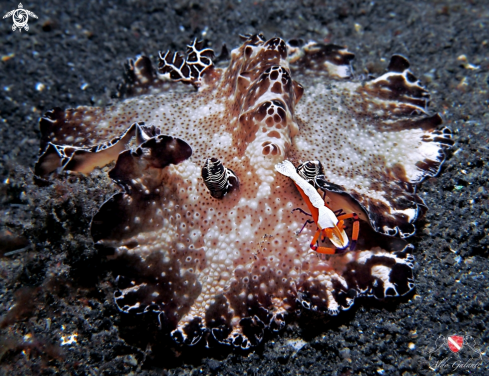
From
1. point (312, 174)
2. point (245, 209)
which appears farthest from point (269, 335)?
point (312, 174)

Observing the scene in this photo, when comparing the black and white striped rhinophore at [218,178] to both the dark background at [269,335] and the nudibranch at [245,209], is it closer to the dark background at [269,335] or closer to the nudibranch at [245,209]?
the nudibranch at [245,209]

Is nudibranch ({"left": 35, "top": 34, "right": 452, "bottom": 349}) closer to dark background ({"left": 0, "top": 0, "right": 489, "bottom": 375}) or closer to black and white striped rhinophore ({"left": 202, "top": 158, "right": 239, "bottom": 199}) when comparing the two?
black and white striped rhinophore ({"left": 202, "top": 158, "right": 239, "bottom": 199})

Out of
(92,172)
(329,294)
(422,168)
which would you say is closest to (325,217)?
(329,294)

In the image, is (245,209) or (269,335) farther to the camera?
(269,335)

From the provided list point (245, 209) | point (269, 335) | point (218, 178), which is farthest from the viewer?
point (269, 335)

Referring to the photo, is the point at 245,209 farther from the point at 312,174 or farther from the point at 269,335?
the point at 269,335

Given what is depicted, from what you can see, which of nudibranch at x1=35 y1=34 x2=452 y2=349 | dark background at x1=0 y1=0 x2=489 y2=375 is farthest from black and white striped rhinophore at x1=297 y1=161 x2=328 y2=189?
dark background at x1=0 y1=0 x2=489 y2=375

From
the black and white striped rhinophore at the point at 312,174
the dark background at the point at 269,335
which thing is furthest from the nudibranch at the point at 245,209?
the dark background at the point at 269,335

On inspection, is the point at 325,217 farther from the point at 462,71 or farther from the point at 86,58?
the point at 86,58

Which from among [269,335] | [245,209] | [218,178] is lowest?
[269,335]
